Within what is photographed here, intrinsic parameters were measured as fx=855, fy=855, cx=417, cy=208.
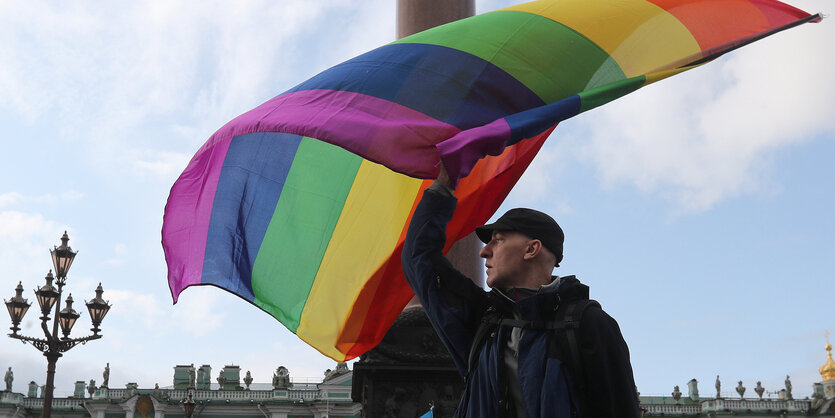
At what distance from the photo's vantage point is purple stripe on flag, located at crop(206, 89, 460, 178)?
3.25m

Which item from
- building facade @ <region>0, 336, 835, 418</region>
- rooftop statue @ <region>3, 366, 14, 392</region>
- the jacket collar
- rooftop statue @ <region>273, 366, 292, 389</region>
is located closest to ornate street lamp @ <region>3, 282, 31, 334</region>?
the jacket collar

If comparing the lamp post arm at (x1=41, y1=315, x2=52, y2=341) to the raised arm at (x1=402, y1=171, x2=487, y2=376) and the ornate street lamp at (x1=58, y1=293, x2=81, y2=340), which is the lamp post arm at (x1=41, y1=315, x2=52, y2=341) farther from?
the raised arm at (x1=402, y1=171, x2=487, y2=376)

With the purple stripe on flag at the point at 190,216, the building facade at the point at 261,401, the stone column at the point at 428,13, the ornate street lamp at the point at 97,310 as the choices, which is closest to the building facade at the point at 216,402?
the building facade at the point at 261,401

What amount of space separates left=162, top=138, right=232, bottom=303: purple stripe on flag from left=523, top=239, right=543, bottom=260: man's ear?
1769 millimetres

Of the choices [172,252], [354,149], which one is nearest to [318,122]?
[354,149]

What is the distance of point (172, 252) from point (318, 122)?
1028 millimetres

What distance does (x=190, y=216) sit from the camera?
3.98 metres

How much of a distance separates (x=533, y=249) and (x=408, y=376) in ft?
7.96

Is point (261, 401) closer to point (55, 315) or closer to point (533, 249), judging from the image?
point (55, 315)

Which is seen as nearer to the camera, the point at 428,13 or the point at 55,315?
the point at 428,13

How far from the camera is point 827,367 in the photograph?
58938 millimetres

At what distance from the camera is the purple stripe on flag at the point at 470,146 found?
9.69 feet

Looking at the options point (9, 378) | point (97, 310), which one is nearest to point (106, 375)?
point (9, 378)

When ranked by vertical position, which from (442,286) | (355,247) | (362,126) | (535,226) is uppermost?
(362,126)
